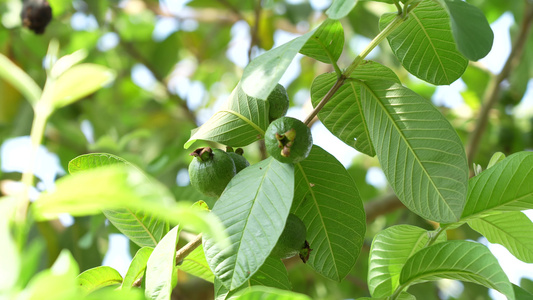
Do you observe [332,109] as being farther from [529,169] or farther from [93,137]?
[93,137]

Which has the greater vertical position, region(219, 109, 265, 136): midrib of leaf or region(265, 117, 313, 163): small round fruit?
region(265, 117, 313, 163): small round fruit

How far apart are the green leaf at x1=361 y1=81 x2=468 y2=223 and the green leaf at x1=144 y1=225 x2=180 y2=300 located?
0.34 metres

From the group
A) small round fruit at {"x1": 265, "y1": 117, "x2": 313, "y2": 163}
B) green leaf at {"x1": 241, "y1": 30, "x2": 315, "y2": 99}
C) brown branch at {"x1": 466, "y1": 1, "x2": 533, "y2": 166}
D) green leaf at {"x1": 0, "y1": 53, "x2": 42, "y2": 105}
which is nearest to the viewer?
green leaf at {"x1": 0, "y1": 53, "x2": 42, "y2": 105}

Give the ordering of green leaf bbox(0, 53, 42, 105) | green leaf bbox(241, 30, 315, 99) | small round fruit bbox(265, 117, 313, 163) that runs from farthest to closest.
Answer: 1. small round fruit bbox(265, 117, 313, 163)
2. green leaf bbox(241, 30, 315, 99)
3. green leaf bbox(0, 53, 42, 105)

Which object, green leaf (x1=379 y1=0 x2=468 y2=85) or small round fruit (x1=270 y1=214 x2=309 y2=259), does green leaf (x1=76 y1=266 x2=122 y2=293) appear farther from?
green leaf (x1=379 y1=0 x2=468 y2=85)

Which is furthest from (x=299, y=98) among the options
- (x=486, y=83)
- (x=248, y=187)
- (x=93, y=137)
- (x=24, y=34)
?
(x=248, y=187)

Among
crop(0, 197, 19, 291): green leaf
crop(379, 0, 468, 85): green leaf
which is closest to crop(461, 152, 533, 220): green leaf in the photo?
crop(379, 0, 468, 85): green leaf

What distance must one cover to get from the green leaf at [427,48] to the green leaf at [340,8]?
0.19 metres

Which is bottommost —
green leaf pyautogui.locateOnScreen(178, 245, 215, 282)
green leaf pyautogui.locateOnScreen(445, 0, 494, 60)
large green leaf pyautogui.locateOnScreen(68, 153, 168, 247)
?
green leaf pyautogui.locateOnScreen(178, 245, 215, 282)

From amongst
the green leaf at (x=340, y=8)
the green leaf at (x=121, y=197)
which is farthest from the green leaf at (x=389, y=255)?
the green leaf at (x=121, y=197)

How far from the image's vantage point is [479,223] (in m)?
0.92

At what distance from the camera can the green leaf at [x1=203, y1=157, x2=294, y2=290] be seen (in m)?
0.67

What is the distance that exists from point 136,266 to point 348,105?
43cm

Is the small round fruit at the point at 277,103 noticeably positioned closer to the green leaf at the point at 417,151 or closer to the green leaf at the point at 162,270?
the green leaf at the point at 417,151
